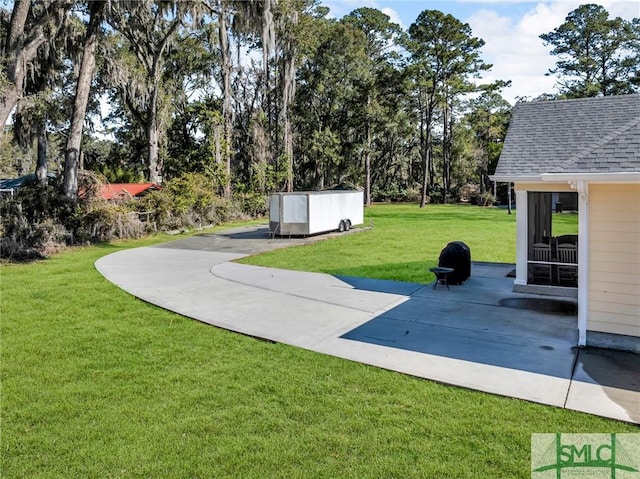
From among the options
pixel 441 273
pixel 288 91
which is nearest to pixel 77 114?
pixel 441 273

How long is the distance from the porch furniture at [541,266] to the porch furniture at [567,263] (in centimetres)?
15

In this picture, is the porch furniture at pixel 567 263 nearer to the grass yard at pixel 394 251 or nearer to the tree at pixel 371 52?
the grass yard at pixel 394 251

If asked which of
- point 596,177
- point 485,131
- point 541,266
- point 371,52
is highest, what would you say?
point 371,52

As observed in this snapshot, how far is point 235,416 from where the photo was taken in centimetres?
381

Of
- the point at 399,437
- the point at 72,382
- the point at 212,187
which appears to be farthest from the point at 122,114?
the point at 399,437

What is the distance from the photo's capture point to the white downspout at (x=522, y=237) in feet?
27.6

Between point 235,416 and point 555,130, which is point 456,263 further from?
point 235,416

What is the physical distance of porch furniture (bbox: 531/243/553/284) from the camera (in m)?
8.45

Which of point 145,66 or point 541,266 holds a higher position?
point 145,66

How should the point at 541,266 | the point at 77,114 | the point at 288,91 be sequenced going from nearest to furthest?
the point at 541,266, the point at 77,114, the point at 288,91

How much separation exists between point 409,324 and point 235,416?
10.4 ft

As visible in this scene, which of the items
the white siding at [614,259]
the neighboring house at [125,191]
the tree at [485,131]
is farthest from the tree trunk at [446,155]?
the white siding at [614,259]

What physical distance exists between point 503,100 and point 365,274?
4538 cm

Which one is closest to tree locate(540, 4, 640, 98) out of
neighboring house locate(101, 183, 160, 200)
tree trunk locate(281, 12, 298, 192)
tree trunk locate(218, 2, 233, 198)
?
tree trunk locate(281, 12, 298, 192)
